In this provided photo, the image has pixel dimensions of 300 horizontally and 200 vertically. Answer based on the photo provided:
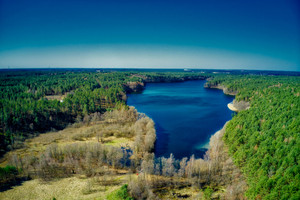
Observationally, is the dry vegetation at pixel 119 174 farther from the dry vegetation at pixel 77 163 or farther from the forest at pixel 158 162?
the forest at pixel 158 162

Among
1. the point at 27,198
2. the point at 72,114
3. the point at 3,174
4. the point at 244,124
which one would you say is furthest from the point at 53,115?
the point at 244,124

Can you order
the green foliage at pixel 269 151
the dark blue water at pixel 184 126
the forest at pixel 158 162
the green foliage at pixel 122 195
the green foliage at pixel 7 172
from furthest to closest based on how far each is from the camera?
the dark blue water at pixel 184 126 < the green foliage at pixel 7 172 < the forest at pixel 158 162 < the green foliage at pixel 122 195 < the green foliage at pixel 269 151

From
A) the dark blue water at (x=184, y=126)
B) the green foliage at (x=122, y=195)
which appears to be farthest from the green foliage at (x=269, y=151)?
the green foliage at (x=122, y=195)

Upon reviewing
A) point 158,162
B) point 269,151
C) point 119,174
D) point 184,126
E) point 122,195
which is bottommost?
point 119,174

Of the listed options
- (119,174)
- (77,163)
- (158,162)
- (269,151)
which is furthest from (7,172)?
(269,151)

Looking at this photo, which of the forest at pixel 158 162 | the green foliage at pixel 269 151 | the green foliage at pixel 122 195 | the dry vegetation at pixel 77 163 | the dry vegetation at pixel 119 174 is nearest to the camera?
the green foliage at pixel 269 151

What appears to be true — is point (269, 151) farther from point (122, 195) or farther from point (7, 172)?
point (7, 172)

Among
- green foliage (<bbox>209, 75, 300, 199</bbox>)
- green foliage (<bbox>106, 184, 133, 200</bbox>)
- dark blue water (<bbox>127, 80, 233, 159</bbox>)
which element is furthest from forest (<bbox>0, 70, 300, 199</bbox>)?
dark blue water (<bbox>127, 80, 233, 159</bbox>)

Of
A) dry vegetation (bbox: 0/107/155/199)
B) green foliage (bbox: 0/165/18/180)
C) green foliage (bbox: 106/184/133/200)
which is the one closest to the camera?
green foliage (bbox: 106/184/133/200)

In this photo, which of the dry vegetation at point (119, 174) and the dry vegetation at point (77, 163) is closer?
the dry vegetation at point (119, 174)

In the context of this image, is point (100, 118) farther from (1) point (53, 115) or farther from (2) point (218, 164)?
(2) point (218, 164)

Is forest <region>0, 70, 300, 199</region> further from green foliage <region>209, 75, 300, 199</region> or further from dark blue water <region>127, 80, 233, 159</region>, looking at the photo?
dark blue water <region>127, 80, 233, 159</region>
